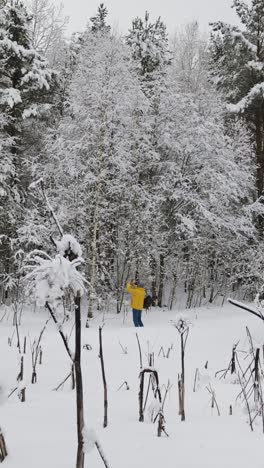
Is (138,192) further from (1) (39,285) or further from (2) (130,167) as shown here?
(1) (39,285)

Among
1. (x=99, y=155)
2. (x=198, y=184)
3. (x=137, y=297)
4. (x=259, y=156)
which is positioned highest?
(x=259, y=156)

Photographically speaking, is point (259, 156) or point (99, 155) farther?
point (259, 156)

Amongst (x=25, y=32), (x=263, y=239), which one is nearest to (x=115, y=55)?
(x=25, y=32)

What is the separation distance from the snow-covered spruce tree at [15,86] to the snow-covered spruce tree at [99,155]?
53.1 inches

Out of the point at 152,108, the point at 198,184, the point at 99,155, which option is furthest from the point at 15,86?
the point at 198,184

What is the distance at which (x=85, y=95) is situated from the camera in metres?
17.0

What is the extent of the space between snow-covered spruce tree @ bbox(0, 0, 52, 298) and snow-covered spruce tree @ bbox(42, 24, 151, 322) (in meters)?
1.35

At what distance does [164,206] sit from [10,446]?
1750cm

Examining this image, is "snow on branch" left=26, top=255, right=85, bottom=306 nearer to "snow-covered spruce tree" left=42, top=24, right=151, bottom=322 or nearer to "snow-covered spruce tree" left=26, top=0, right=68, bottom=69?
"snow-covered spruce tree" left=42, top=24, right=151, bottom=322

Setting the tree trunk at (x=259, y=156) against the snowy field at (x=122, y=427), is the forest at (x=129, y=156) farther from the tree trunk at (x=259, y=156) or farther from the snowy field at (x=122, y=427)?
the snowy field at (x=122, y=427)

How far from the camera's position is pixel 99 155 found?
1702 centimetres

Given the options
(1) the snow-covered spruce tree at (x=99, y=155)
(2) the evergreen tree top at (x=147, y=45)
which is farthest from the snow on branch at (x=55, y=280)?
(2) the evergreen tree top at (x=147, y=45)

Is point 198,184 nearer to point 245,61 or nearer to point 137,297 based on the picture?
point 245,61

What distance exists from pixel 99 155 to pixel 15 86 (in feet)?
14.0
